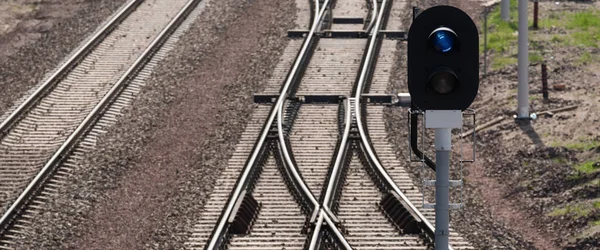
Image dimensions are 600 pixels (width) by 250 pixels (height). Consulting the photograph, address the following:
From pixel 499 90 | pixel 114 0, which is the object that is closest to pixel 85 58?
pixel 114 0

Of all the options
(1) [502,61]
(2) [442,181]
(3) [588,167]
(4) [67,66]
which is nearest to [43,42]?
(4) [67,66]

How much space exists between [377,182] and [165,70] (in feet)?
29.0

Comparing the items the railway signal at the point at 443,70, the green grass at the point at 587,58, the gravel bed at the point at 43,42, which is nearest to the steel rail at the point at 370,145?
the green grass at the point at 587,58

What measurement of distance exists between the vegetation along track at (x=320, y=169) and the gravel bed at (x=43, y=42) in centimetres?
535

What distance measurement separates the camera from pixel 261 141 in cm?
2070

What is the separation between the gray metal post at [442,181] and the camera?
7.02 metres

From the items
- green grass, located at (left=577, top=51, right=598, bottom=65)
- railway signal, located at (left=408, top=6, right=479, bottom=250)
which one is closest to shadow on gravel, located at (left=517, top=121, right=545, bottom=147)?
green grass, located at (left=577, top=51, right=598, bottom=65)

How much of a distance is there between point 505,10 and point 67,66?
11.4 metres

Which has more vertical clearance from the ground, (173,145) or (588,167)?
(173,145)

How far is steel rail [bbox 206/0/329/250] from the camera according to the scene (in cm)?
1639

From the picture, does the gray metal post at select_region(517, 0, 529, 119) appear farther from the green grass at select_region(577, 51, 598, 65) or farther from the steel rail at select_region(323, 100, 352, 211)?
the green grass at select_region(577, 51, 598, 65)

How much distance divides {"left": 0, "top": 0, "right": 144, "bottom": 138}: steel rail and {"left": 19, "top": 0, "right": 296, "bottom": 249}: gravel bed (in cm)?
208

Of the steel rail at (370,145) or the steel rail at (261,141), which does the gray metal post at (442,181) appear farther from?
the steel rail at (261,141)

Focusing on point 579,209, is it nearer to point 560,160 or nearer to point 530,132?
point 560,160
